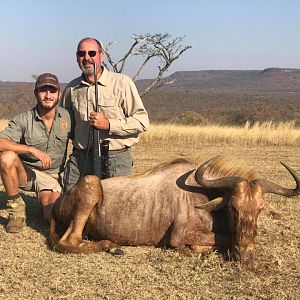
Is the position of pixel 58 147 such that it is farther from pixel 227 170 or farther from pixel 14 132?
pixel 227 170

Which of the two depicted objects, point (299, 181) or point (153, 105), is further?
point (153, 105)

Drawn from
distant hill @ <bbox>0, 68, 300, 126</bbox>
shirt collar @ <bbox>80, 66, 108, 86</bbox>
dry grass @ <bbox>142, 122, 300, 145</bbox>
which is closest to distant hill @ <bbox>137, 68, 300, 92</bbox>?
distant hill @ <bbox>0, 68, 300, 126</bbox>

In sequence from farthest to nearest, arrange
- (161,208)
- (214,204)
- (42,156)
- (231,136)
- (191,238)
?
(231,136), (42,156), (161,208), (191,238), (214,204)

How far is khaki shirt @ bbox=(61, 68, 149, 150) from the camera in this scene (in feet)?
22.2

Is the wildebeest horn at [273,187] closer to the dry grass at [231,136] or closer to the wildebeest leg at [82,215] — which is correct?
the wildebeest leg at [82,215]

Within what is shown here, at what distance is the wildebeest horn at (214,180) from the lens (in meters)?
5.25

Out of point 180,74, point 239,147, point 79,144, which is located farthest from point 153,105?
point 180,74

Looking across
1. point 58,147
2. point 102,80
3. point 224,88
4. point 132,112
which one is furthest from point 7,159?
point 224,88

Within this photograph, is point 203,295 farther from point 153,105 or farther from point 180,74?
point 180,74

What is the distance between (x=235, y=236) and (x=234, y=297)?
2.76ft

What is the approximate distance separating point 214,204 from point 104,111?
7.04ft

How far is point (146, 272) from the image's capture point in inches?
193

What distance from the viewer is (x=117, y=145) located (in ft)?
22.4

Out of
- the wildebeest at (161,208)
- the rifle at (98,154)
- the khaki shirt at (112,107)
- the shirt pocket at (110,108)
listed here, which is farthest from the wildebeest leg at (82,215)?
the shirt pocket at (110,108)
